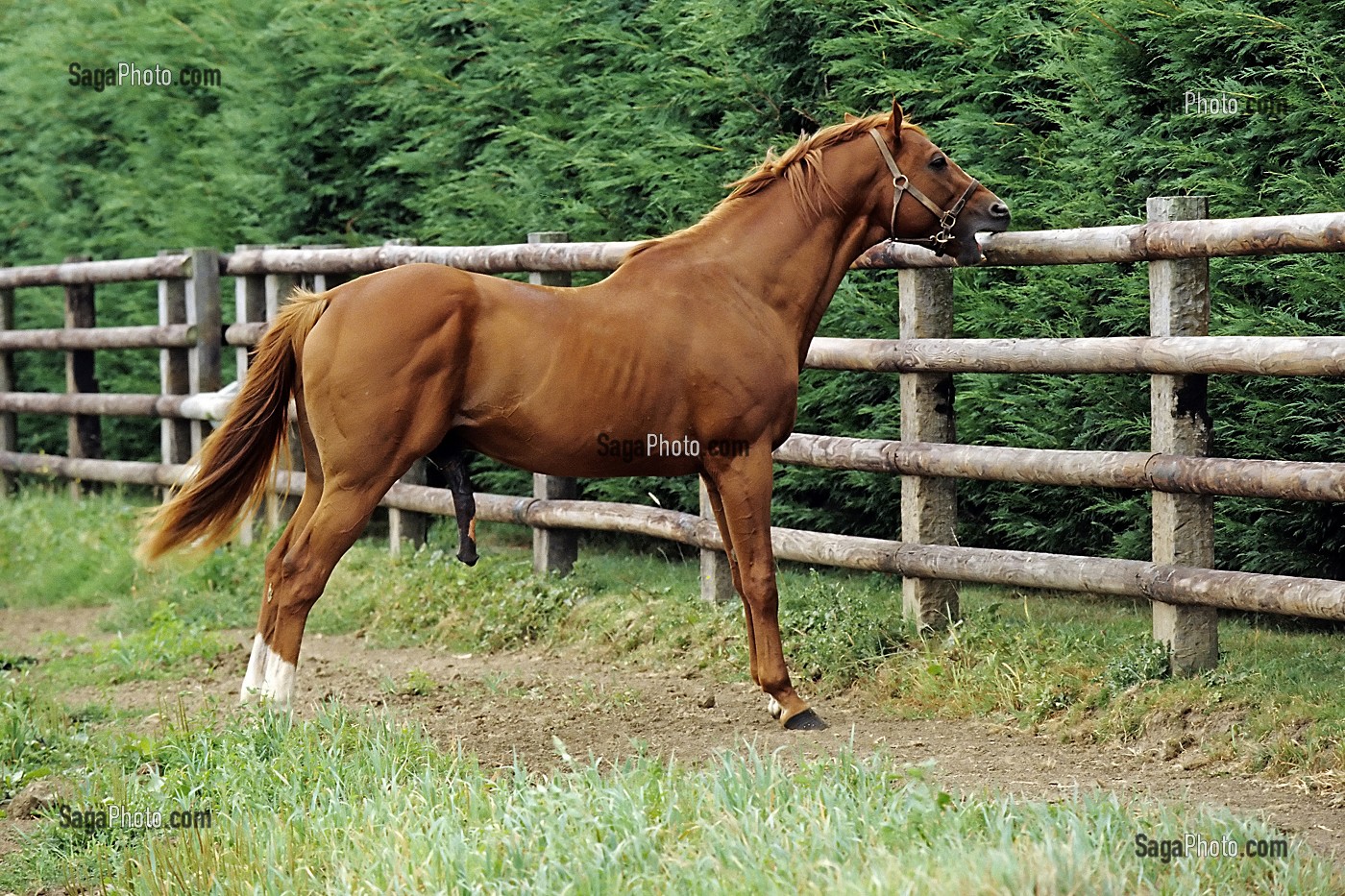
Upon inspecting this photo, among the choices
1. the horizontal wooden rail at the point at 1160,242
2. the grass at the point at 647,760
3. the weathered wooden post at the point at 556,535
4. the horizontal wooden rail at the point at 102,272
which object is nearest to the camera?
the grass at the point at 647,760

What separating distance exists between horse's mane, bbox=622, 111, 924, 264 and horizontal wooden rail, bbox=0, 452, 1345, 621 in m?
1.55

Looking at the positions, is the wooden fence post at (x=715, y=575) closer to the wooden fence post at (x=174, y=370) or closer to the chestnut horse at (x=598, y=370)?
the chestnut horse at (x=598, y=370)

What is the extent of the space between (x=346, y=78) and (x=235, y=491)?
5.07m

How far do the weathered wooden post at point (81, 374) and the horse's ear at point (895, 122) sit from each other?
25.3ft

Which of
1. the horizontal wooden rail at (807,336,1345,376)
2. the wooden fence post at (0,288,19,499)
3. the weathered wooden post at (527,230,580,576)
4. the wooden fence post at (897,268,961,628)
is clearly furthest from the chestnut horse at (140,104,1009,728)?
the wooden fence post at (0,288,19,499)

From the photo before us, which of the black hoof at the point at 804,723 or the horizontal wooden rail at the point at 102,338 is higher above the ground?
the horizontal wooden rail at the point at 102,338

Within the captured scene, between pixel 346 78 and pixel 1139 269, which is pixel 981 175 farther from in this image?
pixel 346 78

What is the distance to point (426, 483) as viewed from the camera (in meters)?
9.66

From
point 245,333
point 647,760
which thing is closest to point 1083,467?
point 647,760

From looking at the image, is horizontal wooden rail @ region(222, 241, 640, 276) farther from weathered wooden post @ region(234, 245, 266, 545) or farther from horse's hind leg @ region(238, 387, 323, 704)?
horse's hind leg @ region(238, 387, 323, 704)

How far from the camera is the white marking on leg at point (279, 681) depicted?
573cm

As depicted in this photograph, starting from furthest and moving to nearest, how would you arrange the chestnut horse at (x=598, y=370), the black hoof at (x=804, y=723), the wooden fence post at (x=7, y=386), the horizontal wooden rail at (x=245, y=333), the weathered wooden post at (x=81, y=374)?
the wooden fence post at (x=7, y=386) → the weathered wooden post at (x=81, y=374) → the horizontal wooden rail at (x=245, y=333) → the black hoof at (x=804, y=723) → the chestnut horse at (x=598, y=370)

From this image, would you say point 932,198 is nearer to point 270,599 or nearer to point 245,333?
point 270,599

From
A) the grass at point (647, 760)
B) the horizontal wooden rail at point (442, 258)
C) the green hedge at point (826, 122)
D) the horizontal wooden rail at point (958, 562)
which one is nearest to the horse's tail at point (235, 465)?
the horizontal wooden rail at point (958, 562)
